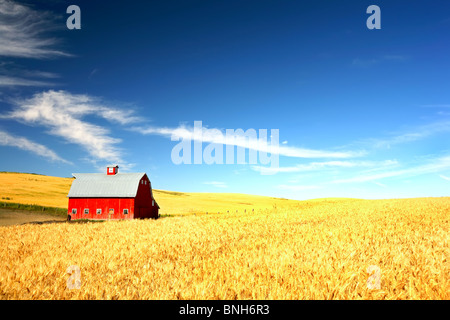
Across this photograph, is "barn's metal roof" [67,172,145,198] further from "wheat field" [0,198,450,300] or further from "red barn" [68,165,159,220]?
"wheat field" [0,198,450,300]

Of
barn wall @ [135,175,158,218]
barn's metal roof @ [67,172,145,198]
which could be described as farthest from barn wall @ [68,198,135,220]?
barn wall @ [135,175,158,218]

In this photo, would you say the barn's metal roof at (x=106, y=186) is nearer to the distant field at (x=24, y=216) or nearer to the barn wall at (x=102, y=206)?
the barn wall at (x=102, y=206)

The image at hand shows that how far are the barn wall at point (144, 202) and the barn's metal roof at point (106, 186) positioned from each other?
1.12 meters

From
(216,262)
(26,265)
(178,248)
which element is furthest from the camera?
(178,248)

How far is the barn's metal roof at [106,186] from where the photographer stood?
41625 mm

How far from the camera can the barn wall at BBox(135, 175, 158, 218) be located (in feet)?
139

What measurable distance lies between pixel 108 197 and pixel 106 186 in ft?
5.89

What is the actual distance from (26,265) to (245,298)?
6410 mm

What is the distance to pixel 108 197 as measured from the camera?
41.7 m

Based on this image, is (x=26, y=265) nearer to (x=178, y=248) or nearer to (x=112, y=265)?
(x=112, y=265)

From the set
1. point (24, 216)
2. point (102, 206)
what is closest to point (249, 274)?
point (102, 206)
